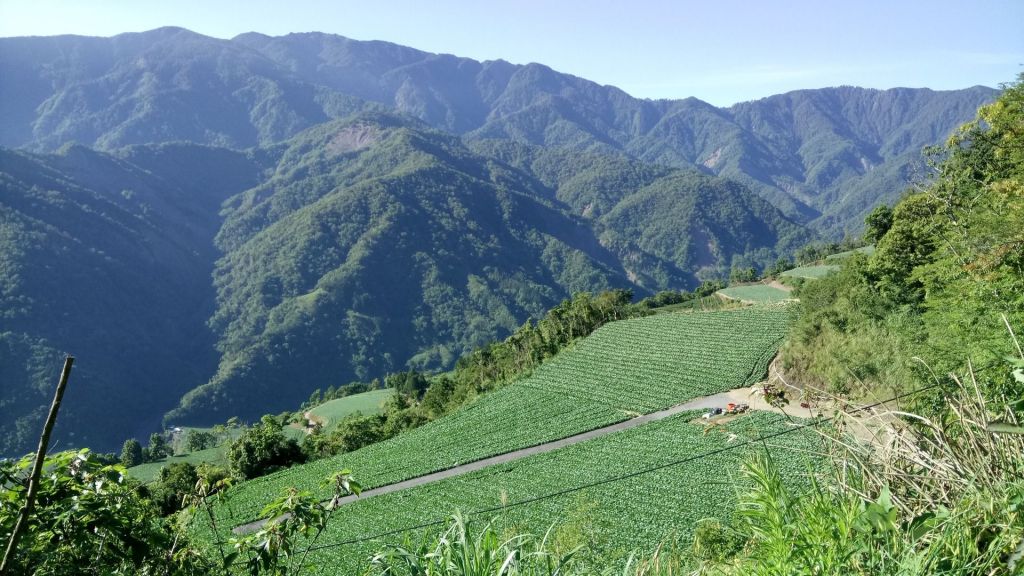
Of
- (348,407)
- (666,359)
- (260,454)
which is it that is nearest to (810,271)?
(666,359)

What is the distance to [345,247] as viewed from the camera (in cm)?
18900

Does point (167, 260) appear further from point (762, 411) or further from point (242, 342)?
point (762, 411)

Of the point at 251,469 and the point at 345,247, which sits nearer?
the point at 251,469

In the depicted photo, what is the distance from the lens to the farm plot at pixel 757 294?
59.6 m

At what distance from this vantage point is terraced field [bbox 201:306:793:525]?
116 ft

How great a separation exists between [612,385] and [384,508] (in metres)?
19.9

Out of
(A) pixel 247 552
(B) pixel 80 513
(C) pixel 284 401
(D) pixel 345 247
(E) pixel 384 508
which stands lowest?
(C) pixel 284 401

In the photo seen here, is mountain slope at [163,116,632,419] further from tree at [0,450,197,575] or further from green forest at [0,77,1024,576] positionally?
tree at [0,450,197,575]

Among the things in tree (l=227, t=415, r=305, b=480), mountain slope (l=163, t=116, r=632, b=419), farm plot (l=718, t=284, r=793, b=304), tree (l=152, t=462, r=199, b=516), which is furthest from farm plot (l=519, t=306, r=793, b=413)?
mountain slope (l=163, t=116, r=632, b=419)

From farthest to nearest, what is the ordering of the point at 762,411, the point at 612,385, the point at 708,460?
the point at 612,385
the point at 762,411
the point at 708,460

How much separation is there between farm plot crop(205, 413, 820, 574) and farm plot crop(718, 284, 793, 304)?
30.1 metres

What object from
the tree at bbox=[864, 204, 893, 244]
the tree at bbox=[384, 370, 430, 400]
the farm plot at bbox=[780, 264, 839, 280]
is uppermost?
the tree at bbox=[864, 204, 893, 244]

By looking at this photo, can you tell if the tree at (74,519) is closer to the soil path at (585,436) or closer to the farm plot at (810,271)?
the soil path at (585,436)

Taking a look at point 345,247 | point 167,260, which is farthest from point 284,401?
point 167,260
